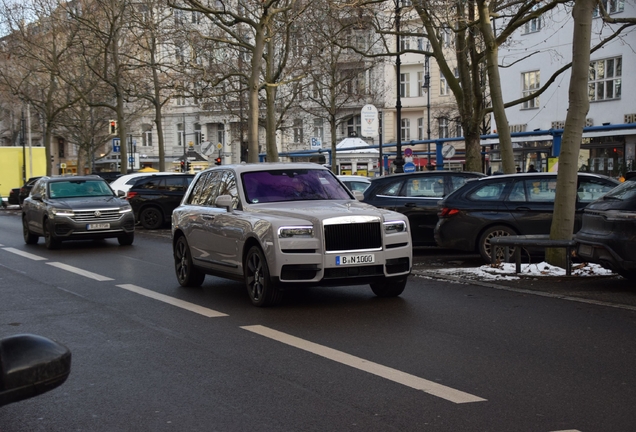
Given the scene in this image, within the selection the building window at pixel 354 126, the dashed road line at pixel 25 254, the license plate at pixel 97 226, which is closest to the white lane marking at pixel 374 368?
the dashed road line at pixel 25 254

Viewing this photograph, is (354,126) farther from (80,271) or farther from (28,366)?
(28,366)

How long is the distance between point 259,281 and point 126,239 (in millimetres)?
11082

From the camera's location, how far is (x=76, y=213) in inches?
787

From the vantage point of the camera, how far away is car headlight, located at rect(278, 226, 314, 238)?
393 inches

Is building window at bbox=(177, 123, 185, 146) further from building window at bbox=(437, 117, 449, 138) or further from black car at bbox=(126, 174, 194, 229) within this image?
black car at bbox=(126, 174, 194, 229)

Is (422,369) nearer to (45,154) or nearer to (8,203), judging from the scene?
(8,203)

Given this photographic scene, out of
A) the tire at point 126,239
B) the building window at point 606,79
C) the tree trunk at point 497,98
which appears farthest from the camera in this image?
the building window at point 606,79

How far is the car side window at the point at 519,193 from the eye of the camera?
15.7 meters

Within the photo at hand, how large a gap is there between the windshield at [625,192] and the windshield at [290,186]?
3.38 metres

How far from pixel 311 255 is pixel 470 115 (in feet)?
54.6

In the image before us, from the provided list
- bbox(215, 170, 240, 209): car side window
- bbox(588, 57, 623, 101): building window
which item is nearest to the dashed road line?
bbox(215, 170, 240, 209): car side window

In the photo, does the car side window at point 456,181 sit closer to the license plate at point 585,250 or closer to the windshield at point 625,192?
the license plate at point 585,250

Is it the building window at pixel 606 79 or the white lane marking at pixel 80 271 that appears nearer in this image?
the white lane marking at pixel 80 271

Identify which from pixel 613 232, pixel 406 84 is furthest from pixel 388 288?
pixel 406 84
